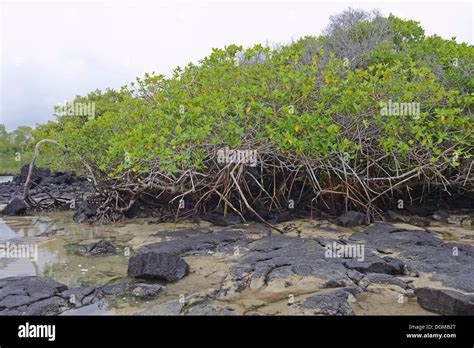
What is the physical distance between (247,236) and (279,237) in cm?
57

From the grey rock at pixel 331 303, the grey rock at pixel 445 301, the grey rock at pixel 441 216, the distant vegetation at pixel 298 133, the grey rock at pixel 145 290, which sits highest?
the distant vegetation at pixel 298 133

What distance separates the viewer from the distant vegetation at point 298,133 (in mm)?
7059

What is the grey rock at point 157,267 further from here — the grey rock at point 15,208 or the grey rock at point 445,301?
the grey rock at point 15,208

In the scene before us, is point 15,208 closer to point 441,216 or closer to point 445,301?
point 441,216

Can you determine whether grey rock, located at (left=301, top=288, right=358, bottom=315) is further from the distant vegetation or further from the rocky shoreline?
the distant vegetation

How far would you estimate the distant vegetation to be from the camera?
278 inches

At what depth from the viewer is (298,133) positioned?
7.24m

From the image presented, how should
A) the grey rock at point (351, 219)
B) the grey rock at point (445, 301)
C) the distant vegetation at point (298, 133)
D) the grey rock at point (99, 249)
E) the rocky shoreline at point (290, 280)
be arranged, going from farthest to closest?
1. the grey rock at point (351, 219)
2. the distant vegetation at point (298, 133)
3. the grey rock at point (99, 249)
4. the rocky shoreline at point (290, 280)
5. the grey rock at point (445, 301)

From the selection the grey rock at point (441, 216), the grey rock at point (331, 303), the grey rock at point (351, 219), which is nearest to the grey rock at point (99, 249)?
the grey rock at point (331, 303)

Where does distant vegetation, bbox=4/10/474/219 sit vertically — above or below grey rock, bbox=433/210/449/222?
above

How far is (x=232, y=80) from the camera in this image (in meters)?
8.27

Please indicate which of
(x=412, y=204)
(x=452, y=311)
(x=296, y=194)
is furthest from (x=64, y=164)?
(x=452, y=311)

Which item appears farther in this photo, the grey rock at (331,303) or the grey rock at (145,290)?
the grey rock at (145,290)

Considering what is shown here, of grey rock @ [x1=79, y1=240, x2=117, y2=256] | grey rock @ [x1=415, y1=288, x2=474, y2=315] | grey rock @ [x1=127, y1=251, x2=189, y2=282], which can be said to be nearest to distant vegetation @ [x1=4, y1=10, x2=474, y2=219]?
grey rock @ [x1=79, y1=240, x2=117, y2=256]
